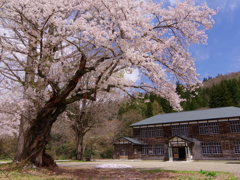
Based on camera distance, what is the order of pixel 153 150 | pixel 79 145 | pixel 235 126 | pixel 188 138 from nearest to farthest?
pixel 79 145 → pixel 235 126 → pixel 188 138 → pixel 153 150

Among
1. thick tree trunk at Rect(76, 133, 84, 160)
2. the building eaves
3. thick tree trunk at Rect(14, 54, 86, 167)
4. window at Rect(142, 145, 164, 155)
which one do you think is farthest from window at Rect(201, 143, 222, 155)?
thick tree trunk at Rect(14, 54, 86, 167)

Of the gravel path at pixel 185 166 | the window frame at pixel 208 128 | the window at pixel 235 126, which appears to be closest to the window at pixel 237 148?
the window at pixel 235 126

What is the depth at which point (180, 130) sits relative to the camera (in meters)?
25.5

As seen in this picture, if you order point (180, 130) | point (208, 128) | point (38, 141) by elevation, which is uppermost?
point (208, 128)

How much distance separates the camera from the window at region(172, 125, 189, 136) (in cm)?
2513

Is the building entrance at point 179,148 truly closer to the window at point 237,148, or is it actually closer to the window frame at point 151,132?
the window frame at point 151,132

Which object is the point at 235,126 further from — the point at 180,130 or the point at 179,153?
the point at 179,153

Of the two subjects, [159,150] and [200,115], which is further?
[159,150]

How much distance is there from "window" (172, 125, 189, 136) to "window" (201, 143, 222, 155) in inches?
96.6

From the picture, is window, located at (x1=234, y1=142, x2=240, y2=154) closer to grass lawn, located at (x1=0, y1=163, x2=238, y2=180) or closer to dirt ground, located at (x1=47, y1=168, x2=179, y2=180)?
grass lawn, located at (x1=0, y1=163, x2=238, y2=180)

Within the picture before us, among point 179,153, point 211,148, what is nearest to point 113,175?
point 211,148

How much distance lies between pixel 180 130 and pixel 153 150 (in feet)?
15.6

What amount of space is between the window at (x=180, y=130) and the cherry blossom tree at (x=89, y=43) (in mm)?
17269

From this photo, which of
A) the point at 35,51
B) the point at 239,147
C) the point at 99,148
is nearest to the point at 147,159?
the point at 99,148
